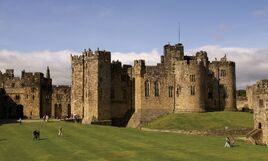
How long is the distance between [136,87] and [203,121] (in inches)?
602

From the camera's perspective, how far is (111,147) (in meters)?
51.6

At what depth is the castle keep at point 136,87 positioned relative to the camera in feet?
272

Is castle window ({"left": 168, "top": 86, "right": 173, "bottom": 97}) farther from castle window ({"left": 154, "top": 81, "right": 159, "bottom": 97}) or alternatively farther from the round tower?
the round tower

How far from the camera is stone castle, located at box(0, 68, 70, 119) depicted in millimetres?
98875

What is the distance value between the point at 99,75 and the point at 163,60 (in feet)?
46.1

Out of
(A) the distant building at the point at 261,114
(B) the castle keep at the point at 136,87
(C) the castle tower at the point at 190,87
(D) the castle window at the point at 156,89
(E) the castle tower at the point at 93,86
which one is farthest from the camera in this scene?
(D) the castle window at the point at 156,89

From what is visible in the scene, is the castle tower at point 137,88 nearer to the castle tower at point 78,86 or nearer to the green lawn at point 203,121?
the green lawn at point 203,121

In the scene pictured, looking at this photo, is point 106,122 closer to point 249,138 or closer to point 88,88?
point 88,88

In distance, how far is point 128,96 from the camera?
89125 millimetres

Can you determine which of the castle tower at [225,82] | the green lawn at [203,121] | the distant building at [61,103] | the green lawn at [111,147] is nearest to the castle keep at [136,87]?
the green lawn at [203,121]

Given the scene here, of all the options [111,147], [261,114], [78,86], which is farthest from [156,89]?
[111,147]

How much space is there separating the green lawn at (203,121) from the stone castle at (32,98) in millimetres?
26288

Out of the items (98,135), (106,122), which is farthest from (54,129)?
(106,122)

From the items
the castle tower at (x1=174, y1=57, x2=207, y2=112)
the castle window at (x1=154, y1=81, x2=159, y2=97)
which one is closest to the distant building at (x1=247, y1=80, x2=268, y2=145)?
the castle tower at (x1=174, y1=57, x2=207, y2=112)
